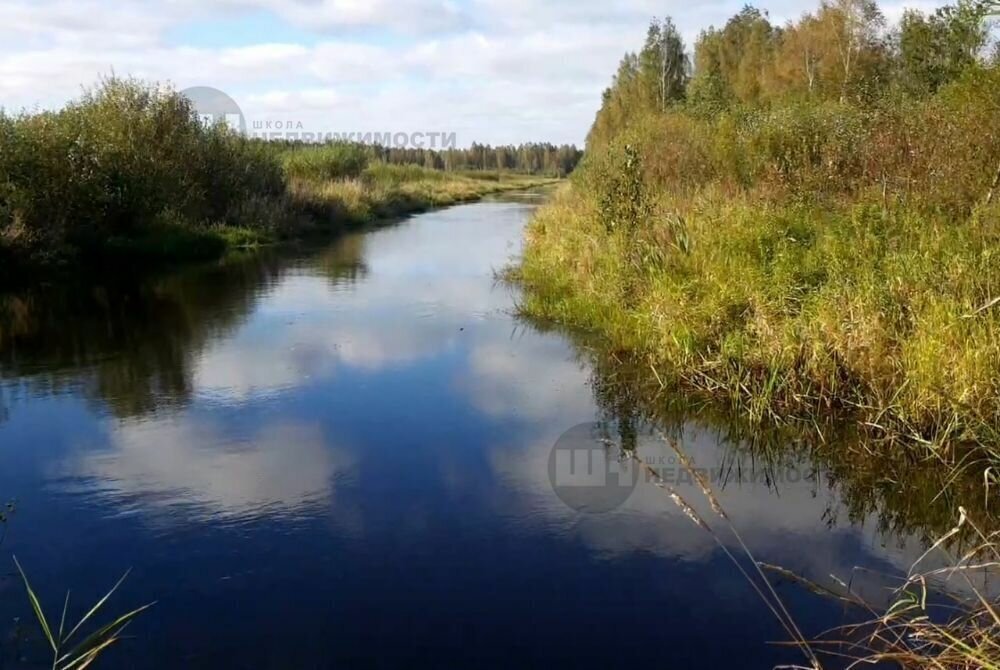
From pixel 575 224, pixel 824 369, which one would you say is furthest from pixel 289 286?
pixel 824 369

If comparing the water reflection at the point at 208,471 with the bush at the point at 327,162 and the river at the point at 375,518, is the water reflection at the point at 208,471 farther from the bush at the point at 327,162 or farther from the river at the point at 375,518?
the bush at the point at 327,162

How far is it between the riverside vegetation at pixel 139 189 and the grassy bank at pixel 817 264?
914 cm

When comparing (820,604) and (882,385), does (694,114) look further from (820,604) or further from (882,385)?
(820,604)

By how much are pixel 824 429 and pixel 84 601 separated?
223 inches

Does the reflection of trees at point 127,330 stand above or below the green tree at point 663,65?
below

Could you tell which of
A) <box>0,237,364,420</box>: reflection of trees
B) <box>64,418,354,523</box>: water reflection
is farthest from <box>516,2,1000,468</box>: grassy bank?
<box>0,237,364,420</box>: reflection of trees

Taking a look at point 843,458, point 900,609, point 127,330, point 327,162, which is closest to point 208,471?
point 900,609

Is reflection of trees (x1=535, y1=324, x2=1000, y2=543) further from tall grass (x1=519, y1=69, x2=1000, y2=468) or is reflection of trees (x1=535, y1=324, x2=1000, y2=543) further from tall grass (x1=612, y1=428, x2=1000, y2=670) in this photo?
tall grass (x1=612, y1=428, x2=1000, y2=670)

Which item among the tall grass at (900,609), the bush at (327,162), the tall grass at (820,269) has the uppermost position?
the bush at (327,162)

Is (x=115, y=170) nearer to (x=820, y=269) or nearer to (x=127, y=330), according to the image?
(x=127, y=330)

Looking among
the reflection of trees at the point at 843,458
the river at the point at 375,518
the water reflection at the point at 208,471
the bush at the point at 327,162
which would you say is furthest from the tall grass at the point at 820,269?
the bush at the point at 327,162

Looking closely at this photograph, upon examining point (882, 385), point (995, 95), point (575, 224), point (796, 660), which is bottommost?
point (796, 660)

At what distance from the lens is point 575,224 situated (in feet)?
49.0

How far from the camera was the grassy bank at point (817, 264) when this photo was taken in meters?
6.75
